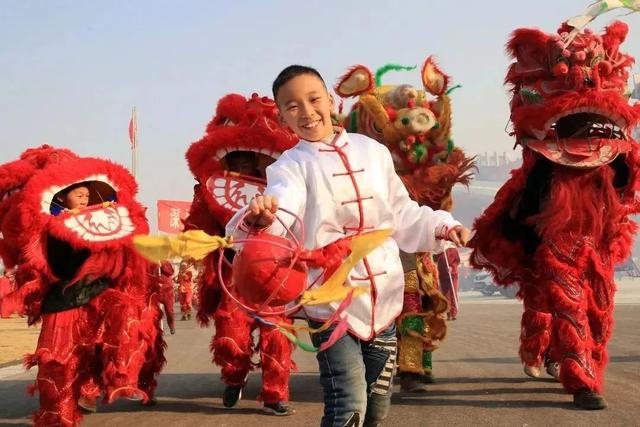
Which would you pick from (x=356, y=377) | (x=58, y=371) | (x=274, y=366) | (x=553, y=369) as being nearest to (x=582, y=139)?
(x=553, y=369)

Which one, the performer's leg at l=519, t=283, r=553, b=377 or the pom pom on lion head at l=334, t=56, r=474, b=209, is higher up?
the pom pom on lion head at l=334, t=56, r=474, b=209

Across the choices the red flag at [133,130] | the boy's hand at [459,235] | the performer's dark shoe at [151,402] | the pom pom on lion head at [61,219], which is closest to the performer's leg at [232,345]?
the performer's dark shoe at [151,402]

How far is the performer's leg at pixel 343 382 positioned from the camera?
124 inches

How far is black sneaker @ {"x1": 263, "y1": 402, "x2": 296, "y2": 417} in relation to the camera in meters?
5.86

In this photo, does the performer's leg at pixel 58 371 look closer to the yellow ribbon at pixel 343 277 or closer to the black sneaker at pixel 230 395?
the black sneaker at pixel 230 395

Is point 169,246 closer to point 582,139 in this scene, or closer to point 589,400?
point 589,400

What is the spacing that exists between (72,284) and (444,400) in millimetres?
2732

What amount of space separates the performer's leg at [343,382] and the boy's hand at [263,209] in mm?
570

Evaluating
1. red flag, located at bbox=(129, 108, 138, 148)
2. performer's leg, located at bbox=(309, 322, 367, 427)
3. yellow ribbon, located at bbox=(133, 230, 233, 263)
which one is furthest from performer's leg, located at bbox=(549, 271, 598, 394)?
red flag, located at bbox=(129, 108, 138, 148)

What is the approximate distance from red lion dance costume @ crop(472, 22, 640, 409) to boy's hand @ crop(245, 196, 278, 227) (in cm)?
318

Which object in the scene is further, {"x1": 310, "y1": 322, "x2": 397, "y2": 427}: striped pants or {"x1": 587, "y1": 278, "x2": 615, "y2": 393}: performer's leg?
{"x1": 587, "y1": 278, "x2": 615, "y2": 393}: performer's leg

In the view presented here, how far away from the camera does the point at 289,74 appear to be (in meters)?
3.43

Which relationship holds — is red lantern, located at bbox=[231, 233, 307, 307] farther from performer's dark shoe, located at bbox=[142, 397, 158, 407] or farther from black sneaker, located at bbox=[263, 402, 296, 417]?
performer's dark shoe, located at bbox=[142, 397, 158, 407]

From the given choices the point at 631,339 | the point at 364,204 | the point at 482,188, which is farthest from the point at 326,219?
the point at 482,188
